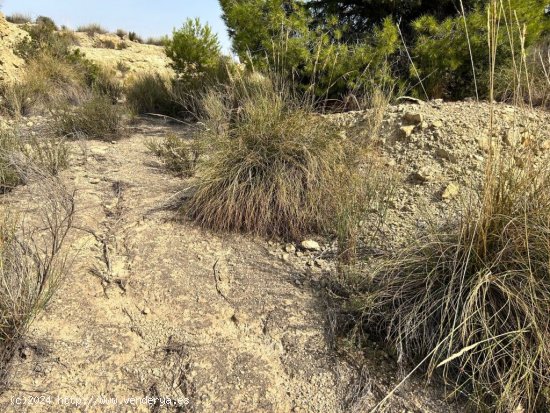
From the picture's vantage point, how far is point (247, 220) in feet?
9.33

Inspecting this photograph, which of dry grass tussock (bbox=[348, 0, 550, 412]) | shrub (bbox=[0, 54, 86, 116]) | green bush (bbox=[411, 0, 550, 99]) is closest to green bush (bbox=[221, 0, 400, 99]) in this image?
green bush (bbox=[411, 0, 550, 99])

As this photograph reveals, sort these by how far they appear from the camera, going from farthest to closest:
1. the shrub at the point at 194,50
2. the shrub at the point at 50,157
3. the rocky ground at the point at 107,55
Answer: the rocky ground at the point at 107,55
the shrub at the point at 194,50
the shrub at the point at 50,157

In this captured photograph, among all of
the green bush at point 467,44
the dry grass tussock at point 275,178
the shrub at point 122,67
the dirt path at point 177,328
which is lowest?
the dirt path at point 177,328

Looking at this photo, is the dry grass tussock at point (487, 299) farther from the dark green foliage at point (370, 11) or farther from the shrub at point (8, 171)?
A: the dark green foliage at point (370, 11)

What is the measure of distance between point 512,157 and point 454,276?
683 millimetres

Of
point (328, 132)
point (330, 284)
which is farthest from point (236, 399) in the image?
point (328, 132)

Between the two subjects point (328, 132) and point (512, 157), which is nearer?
point (512, 157)

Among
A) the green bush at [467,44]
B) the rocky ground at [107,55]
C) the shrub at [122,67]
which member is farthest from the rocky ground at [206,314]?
the shrub at [122,67]

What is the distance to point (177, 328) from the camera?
2.09 metres

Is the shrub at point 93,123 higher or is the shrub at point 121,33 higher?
the shrub at point 121,33

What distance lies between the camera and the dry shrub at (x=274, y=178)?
285 centimetres

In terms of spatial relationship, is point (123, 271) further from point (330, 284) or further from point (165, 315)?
point (330, 284)

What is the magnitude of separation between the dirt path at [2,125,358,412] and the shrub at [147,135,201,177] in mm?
896

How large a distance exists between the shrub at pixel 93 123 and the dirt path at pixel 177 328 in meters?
2.32
